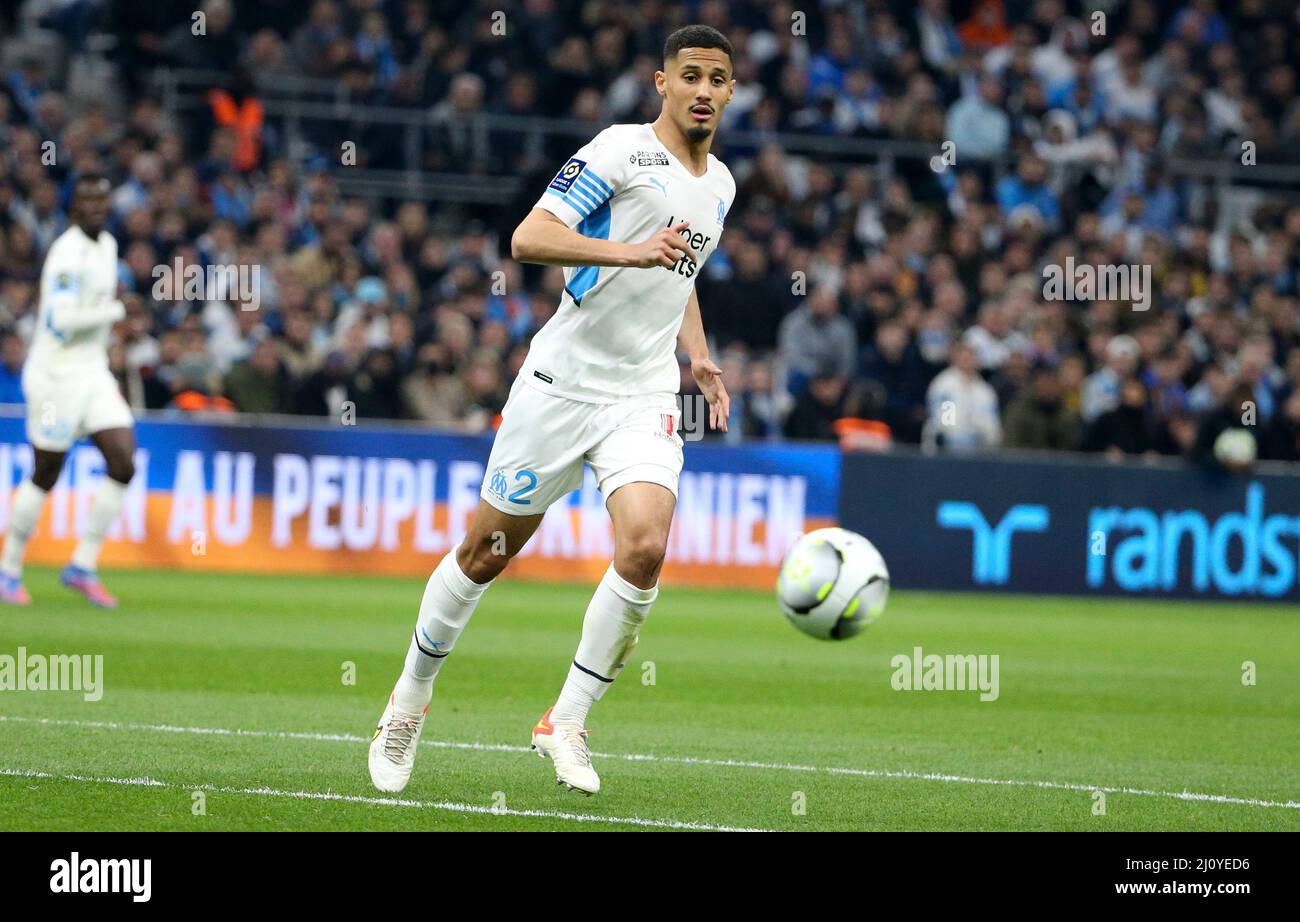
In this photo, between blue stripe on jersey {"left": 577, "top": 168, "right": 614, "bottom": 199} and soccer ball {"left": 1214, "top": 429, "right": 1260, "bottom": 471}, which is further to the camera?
soccer ball {"left": 1214, "top": 429, "right": 1260, "bottom": 471}

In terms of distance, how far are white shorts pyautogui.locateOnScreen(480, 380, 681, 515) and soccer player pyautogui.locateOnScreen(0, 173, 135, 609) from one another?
267 inches

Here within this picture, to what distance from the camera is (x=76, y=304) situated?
13617mm

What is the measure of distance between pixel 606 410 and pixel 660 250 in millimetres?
842

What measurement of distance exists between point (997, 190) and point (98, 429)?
13.3 m

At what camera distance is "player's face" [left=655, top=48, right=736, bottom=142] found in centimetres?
727

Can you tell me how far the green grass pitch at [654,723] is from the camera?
22.7 feet

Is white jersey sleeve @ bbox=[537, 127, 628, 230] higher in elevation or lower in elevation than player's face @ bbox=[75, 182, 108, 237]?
lower

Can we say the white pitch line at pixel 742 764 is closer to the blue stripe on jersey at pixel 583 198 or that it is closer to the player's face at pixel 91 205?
Result: the blue stripe on jersey at pixel 583 198

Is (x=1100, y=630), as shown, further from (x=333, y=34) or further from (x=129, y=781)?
(x=333, y=34)

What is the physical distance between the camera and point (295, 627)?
13328mm

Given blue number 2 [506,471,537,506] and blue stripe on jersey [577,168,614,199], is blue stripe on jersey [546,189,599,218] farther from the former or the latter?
blue number 2 [506,471,537,506]

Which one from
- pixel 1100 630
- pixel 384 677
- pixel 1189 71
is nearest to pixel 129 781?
pixel 384 677

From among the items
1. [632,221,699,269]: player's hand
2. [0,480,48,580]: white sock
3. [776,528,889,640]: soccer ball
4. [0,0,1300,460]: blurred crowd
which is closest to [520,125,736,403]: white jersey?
[632,221,699,269]: player's hand
